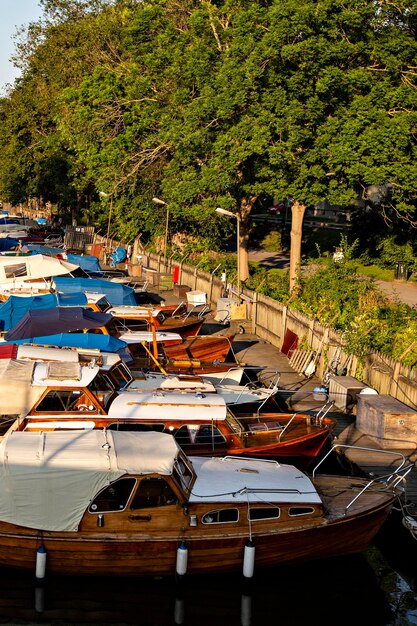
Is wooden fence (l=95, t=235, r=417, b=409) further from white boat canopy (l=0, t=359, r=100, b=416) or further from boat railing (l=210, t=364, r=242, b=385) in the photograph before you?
white boat canopy (l=0, t=359, r=100, b=416)

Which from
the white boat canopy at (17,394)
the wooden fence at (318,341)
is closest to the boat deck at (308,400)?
the wooden fence at (318,341)

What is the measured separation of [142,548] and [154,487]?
3.44 ft

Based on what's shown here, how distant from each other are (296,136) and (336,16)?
15.0ft

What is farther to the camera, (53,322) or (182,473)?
(53,322)

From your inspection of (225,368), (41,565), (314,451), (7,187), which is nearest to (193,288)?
(225,368)

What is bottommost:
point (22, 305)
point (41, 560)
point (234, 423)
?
point (41, 560)

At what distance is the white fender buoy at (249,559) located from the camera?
14648 millimetres

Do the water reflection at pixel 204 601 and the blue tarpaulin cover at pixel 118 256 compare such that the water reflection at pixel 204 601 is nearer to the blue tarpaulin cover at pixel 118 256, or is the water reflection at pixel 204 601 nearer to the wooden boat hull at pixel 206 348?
the wooden boat hull at pixel 206 348

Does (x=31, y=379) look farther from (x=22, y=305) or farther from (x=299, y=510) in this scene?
(x=22, y=305)

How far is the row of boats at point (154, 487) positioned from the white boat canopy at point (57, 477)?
0.02m

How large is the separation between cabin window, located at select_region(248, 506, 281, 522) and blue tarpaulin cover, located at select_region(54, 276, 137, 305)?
19.6 meters

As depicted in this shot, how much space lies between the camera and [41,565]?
47.8 feet

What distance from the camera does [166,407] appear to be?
18281 mm

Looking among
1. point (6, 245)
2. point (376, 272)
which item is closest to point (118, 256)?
point (6, 245)
